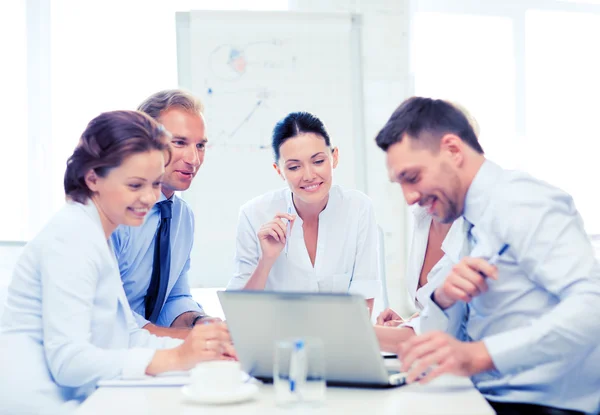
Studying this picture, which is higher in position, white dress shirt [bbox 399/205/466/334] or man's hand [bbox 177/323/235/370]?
white dress shirt [bbox 399/205/466/334]

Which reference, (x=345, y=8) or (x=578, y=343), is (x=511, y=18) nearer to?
(x=345, y=8)

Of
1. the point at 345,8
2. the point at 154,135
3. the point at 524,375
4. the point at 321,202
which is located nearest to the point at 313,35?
the point at 345,8

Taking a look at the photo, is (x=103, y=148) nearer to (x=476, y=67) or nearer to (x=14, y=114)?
(x=14, y=114)

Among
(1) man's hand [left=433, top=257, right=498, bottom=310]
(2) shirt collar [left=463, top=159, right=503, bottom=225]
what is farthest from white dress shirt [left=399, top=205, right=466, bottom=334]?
(1) man's hand [left=433, top=257, right=498, bottom=310]

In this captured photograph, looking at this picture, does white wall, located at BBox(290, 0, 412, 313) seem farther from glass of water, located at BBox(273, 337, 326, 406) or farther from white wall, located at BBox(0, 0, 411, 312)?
glass of water, located at BBox(273, 337, 326, 406)

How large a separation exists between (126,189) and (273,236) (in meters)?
0.92

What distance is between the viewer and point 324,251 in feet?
9.35

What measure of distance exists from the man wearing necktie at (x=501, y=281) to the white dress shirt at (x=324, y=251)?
3.44 feet

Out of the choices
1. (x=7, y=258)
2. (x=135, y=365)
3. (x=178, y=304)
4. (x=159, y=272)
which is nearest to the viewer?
(x=135, y=365)

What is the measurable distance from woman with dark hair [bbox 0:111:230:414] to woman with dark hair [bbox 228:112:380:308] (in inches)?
33.3

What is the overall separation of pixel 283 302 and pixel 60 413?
576mm

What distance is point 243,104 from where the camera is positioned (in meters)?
3.99

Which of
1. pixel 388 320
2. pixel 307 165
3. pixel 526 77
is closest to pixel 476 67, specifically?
pixel 526 77

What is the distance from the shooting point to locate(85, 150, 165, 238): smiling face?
1.80m
